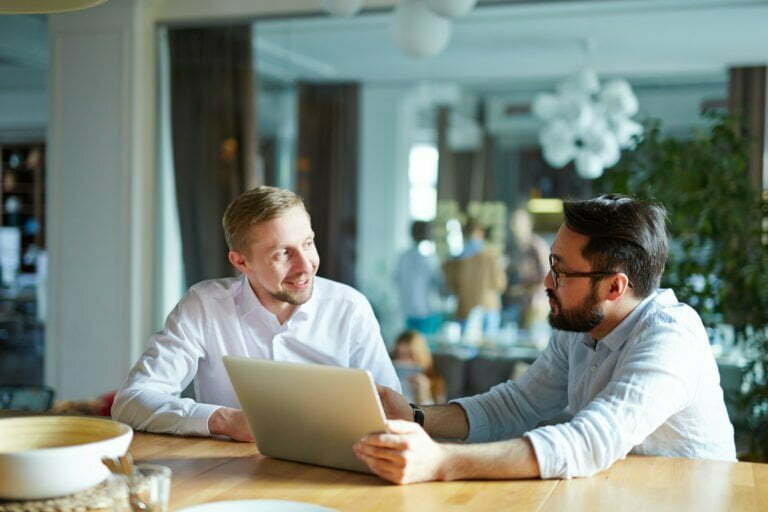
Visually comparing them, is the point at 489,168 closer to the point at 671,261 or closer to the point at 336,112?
the point at 336,112

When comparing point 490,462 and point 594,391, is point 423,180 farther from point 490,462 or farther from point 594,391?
A: point 490,462

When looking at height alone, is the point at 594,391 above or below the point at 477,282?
above

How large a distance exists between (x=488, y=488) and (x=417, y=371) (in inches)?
146

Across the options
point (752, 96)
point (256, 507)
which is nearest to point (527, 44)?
point (752, 96)

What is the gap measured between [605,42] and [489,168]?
6.89ft

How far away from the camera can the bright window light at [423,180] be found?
7977 mm

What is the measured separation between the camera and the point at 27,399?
3043 mm

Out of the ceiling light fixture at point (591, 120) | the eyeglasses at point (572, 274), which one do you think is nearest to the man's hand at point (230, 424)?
the eyeglasses at point (572, 274)

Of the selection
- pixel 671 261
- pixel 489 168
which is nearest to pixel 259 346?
pixel 671 261

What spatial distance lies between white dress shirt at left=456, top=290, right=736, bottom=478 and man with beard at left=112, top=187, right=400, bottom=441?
40 cm

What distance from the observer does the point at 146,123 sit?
5.74m

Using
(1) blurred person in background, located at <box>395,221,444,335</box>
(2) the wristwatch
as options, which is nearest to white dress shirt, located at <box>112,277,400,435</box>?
(2) the wristwatch

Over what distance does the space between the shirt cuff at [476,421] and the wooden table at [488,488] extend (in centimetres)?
51

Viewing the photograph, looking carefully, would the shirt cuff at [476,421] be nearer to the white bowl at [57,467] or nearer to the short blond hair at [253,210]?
the short blond hair at [253,210]
